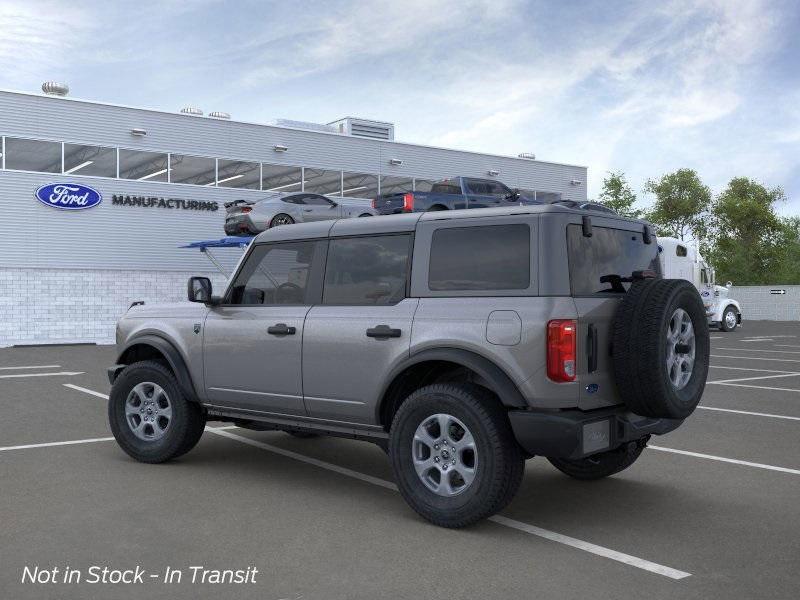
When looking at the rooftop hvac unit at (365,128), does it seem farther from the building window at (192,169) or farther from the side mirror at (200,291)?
the side mirror at (200,291)

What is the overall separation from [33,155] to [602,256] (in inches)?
997

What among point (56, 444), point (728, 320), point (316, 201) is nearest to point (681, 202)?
point (728, 320)

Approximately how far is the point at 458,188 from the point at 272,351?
14.9 metres

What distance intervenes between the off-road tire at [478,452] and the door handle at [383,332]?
17.0 inches

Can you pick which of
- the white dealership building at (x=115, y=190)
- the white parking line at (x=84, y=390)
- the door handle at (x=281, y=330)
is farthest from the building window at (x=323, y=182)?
the door handle at (x=281, y=330)

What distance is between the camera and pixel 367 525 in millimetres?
5230

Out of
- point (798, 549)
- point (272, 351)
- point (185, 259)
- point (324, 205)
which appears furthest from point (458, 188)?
point (798, 549)

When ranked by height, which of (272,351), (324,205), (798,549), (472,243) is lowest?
(798,549)

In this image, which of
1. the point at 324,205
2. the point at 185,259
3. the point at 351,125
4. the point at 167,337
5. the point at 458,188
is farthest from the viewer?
the point at 351,125

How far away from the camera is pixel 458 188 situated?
2062 centimetres

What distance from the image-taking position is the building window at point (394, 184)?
33906 millimetres

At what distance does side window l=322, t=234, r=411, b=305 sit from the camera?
5742 millimetres

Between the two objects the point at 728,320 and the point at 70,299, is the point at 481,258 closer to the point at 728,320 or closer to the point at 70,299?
the point at 70,299

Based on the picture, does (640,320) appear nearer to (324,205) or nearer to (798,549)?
(798,549)
